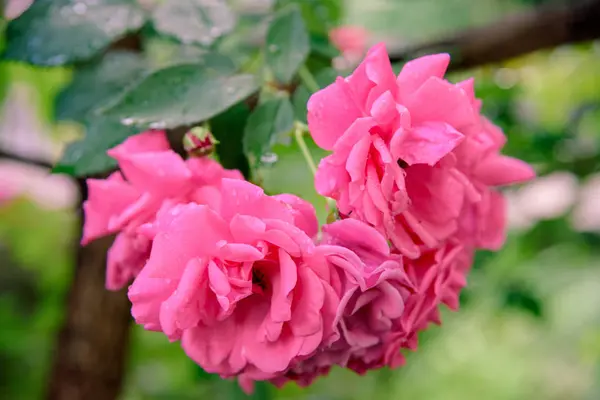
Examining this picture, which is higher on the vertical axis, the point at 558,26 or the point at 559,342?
the point at 558,26

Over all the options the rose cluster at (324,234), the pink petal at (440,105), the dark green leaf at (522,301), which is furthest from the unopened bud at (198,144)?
the dark green leaf at (522,301)

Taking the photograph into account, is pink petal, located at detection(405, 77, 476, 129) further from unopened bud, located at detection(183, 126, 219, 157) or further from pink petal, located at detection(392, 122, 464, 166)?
unopened bud, located at detection(183, 126, 219, 157)

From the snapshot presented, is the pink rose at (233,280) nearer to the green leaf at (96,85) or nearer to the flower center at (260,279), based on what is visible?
the flower center at (260,279)

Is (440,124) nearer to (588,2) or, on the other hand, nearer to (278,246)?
(278,246)

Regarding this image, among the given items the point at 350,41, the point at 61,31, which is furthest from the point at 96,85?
the point at 350,41

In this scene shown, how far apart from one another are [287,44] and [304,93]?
34 mm

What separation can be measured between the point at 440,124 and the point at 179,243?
0.43 ft

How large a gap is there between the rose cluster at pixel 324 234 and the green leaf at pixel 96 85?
0.47 ft

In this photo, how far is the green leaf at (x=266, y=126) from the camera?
0.33 meters

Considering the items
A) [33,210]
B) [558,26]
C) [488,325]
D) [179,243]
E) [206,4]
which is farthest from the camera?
[488,325]

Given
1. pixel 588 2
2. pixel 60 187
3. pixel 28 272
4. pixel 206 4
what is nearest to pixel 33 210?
pixel 28 272

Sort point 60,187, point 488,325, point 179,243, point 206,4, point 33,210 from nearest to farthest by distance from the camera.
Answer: point 179,243, point 206,4, point 33,210, point 488,325, point 60,187

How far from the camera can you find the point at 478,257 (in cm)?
69

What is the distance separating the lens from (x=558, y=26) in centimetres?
64
